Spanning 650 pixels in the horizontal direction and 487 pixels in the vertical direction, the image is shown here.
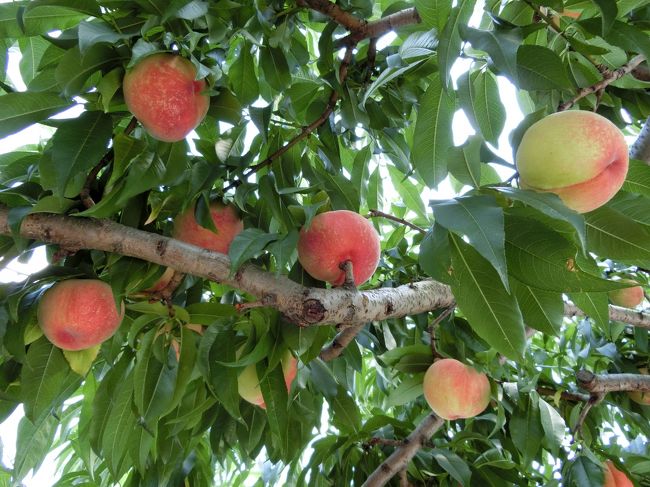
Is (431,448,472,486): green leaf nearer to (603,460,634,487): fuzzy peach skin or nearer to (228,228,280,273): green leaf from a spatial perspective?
(603,460,634,487): fuzzy peach skin

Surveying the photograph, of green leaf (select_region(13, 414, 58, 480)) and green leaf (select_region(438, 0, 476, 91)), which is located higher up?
green leaf (select_region(438, 0, 476, 91))

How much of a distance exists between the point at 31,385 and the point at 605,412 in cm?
204

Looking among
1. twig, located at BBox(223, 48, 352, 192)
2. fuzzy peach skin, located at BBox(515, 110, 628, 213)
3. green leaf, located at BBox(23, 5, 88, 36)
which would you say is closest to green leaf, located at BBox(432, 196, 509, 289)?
fuzzy peach skin, located at BBox(515, 110, 628, 213)

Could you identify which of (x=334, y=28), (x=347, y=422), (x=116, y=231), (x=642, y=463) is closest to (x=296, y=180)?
(x=334, y=28)

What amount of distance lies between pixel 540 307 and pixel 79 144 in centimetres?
89

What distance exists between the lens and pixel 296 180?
5.07 ft

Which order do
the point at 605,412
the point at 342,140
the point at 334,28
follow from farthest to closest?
1. the point at 605,412
2. the point at 342,140
3. the point at 334,28

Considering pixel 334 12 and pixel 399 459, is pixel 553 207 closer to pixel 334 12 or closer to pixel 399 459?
pixel 334 12

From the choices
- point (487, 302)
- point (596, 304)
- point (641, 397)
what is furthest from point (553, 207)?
point (641, 397)

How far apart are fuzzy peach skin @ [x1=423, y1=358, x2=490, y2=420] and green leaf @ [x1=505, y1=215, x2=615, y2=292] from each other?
0.77 metres

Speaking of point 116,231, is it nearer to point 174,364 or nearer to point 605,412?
point 174,364

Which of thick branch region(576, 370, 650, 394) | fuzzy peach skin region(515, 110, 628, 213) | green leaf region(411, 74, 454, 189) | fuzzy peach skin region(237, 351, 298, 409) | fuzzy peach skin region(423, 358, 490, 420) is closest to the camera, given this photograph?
fuzzy peach skin region(515, 110, 628, 213)

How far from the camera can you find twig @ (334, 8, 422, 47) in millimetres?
1340

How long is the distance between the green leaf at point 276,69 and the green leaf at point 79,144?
1.37 ft
